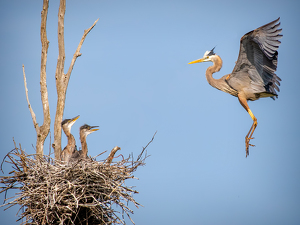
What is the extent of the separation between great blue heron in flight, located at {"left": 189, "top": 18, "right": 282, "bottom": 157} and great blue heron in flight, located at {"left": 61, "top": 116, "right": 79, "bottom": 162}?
12.2 feet

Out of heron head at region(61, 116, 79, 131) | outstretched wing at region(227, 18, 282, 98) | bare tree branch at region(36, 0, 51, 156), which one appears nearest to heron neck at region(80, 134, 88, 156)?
heron head at region(61, 116, 79, 131)

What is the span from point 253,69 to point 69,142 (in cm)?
456

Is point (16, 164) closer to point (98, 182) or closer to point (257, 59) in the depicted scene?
point (98, 182)

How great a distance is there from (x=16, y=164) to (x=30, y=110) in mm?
1726

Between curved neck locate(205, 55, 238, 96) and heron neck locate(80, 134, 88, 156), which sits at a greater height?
curved neck locate(205, 55, 238, 96)

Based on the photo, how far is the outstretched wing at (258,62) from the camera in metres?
9.28

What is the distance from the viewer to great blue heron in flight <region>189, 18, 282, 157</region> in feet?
30.6

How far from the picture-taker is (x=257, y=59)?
9867 mm

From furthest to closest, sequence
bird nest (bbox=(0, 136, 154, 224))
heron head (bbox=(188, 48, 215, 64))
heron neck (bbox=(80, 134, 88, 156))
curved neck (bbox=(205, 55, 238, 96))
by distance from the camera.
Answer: heron head (bbox=(188, 48, 215, 64)) → curved neck (bbox=(205, 55, 238, 96)) → heron neck (bbox=(80, 134, 88, 156)) → bird nest (bbox=(0, 136, 154, 224))

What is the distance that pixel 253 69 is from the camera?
10.1 m

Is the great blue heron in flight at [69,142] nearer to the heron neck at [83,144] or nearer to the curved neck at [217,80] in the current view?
the heron neck at [83,144]

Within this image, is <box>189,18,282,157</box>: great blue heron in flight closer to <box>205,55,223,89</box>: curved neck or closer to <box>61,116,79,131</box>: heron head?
<box>205,55,223,89</box>: curved neck

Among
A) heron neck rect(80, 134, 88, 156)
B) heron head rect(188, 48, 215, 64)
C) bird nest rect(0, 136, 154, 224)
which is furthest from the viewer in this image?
heron head rect(188, 48, 215, 64)

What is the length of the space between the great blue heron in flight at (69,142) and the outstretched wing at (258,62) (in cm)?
404
